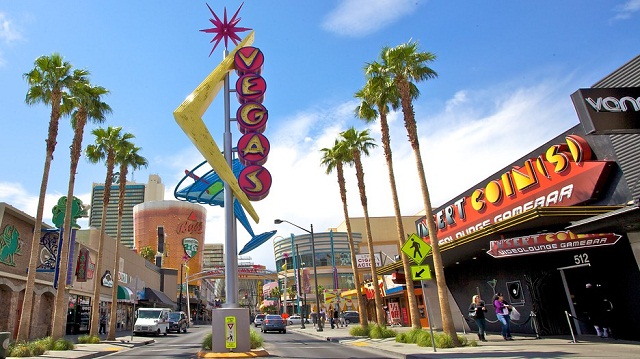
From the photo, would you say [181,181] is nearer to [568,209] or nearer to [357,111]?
[357,111]

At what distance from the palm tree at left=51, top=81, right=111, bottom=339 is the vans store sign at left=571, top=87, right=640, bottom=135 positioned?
70.1 ft

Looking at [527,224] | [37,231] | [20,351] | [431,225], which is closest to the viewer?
[527,224]

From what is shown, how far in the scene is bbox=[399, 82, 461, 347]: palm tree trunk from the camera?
15.1 meters

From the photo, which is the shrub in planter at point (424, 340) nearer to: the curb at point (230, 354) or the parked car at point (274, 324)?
the curb at point (230, 354)

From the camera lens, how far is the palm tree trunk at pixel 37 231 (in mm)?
16781

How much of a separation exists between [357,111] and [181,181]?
34.1ft

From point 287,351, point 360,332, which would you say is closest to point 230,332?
point 287,351

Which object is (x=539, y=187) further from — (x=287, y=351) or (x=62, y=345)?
(x=62, y=345)

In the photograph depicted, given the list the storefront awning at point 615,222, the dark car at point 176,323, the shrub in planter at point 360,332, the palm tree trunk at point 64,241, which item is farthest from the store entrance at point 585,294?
the dark car at point 176,323

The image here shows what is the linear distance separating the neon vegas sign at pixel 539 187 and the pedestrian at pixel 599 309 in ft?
11.2

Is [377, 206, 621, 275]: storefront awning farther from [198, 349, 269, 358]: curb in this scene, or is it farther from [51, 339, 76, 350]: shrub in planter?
[51, 339, 76, 350]: shrub in planter

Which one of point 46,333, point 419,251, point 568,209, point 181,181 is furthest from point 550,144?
point 46,333

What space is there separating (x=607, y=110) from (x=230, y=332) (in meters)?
12.8

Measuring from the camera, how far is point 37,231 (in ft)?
58.2
